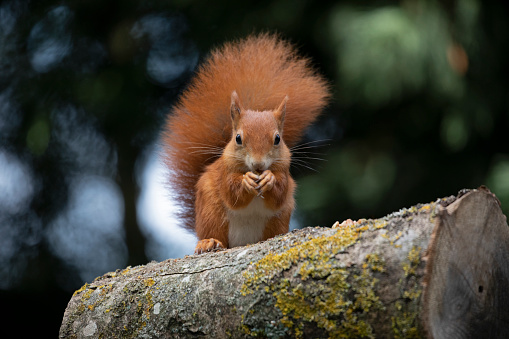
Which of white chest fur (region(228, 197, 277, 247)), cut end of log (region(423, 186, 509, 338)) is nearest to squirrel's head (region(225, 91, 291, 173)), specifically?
white chest fur (region(228, 197, 277, 247))

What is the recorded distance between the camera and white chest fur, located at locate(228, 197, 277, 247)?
1.73 metres

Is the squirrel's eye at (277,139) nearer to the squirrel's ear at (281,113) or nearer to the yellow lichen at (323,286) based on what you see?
the squirrel's ear at (281,113)

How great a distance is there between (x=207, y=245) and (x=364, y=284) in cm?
77

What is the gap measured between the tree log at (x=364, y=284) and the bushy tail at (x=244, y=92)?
2.22 feet

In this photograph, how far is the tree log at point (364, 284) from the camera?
0.97 metres

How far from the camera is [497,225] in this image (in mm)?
1106

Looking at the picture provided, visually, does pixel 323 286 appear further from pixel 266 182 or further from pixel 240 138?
pixel 240 138

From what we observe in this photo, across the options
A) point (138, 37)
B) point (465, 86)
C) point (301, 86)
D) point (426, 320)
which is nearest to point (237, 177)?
point (301, 86)

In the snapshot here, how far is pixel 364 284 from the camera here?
101 centimetres

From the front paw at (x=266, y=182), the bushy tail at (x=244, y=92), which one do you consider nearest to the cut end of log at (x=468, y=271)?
the front paw at (x=266, y=182)

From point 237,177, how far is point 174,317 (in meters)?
0.53

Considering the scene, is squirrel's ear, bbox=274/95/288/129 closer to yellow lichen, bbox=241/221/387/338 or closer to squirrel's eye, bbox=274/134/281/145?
squirrel's eye, bbox=274/134/281/145

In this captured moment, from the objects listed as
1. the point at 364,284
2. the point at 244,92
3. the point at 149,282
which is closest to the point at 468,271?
the point at 364,284

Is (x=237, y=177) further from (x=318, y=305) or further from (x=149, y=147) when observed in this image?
(x=149, y=147)
